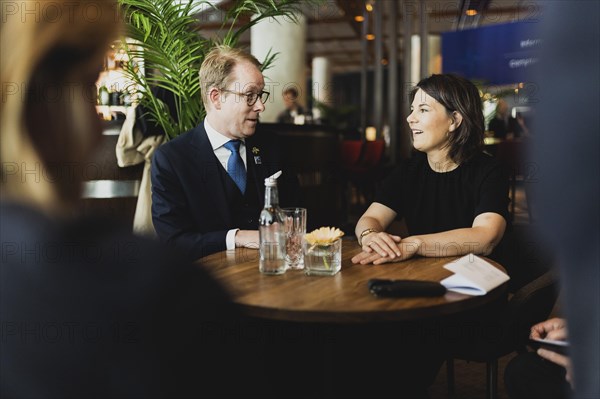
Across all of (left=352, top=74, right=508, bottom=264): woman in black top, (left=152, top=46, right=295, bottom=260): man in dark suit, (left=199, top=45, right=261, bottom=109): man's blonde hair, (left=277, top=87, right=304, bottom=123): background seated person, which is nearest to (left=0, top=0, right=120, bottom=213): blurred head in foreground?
(left=152, top=46, right=295, bottom=260): man in dark suit

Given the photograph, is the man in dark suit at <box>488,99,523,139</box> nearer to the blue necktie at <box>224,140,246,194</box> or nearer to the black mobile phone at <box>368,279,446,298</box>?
the blue necktie at <box>224,140,246,194</box>

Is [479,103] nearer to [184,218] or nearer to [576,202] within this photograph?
[184,218]

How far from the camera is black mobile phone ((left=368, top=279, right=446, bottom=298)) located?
58.7 inches

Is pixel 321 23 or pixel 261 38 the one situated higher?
pixel 321 23

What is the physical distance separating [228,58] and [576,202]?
225 centimetres

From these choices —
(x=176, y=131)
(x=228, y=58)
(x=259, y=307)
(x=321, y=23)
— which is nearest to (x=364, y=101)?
(x=321, y=23)

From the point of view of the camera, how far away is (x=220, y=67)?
8.68ft

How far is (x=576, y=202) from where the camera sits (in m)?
0.58

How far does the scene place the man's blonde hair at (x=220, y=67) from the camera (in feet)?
8.68

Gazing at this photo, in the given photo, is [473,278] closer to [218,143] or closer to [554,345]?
[554,345]

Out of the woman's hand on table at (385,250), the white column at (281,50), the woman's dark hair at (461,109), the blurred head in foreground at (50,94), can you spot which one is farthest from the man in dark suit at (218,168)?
the white column at (281,50)

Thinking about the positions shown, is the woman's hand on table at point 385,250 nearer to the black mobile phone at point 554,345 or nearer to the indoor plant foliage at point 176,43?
the black mobile phone at point 554,345

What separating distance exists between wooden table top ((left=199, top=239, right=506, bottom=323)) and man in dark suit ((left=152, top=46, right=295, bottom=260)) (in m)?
0.45

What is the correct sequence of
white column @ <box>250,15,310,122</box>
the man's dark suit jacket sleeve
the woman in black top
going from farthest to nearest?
white column @ <box>250,15,310,122</box> → the woman in black top → the man's dark suit jacket sleeve
